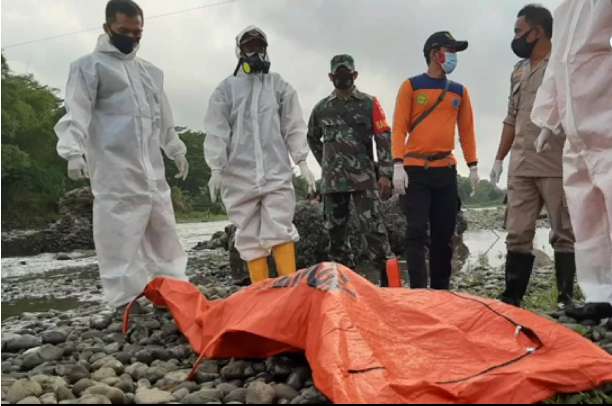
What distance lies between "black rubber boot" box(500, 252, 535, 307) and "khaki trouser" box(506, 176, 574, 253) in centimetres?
5

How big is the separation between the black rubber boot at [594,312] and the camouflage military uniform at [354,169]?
1814 millimetres

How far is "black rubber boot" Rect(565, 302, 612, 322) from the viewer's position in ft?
10.9

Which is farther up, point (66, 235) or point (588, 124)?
point (588, 124)

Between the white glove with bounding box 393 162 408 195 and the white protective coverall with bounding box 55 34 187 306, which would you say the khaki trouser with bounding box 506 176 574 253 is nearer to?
the white glove with bounding box 393 162 408 195

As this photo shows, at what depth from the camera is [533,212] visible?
12.8 feet

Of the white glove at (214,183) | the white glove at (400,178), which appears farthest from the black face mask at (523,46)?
the white glove at (214,183)

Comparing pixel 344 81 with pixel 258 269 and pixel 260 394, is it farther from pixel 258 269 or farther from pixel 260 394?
pixel 260 394

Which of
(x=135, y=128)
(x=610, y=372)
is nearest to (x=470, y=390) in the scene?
(x=610, y=372)

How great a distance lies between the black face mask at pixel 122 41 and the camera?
3.95 meters

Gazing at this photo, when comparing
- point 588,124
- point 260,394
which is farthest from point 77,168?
point 588,124

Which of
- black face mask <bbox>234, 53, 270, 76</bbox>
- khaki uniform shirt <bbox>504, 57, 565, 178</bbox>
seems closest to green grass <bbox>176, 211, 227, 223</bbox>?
black face mask <bbox>234, 53, 270, 76</bbox>

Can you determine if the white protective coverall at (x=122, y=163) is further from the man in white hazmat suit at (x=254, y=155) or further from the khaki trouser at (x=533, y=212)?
the khaki trouser at (x=533, y=212)

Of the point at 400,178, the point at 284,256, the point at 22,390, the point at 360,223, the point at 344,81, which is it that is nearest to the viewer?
the point at 22,390

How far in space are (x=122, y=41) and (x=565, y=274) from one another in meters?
3.39
